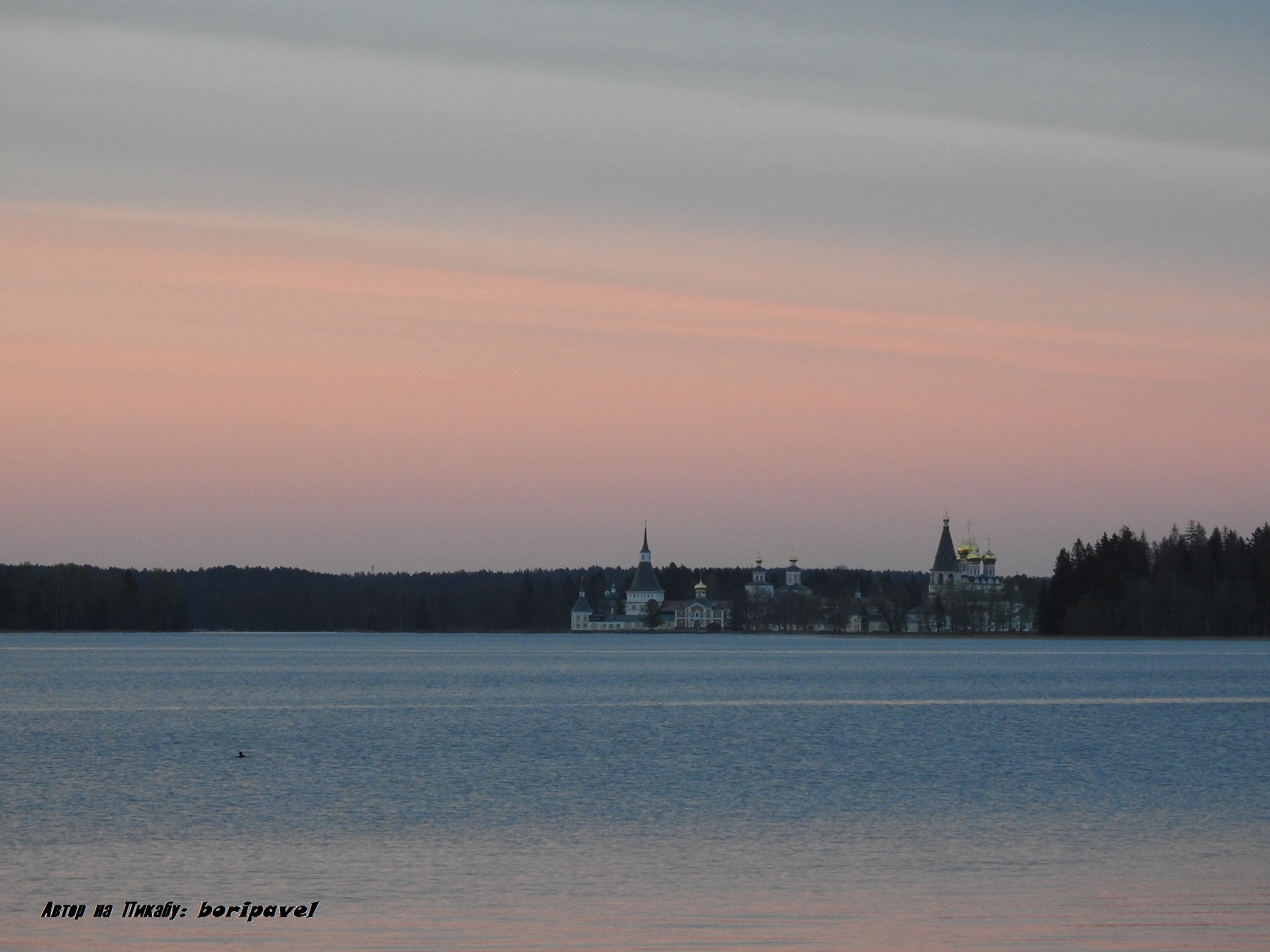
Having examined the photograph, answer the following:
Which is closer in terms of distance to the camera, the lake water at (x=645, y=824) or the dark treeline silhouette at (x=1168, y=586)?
the lake water at (x=645, y=824)

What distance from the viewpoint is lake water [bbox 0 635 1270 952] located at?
17.5m

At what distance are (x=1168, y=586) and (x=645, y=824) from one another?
136 meters

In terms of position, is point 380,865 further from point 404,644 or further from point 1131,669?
point 404,644

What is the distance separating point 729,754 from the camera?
132 ft

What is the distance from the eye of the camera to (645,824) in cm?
2634

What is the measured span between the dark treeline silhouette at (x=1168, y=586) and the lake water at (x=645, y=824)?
303 feet

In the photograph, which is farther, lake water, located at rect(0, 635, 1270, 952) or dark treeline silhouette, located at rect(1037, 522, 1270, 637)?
dark treeline silhouette, located at rect(1037, 522, 1270, 637)

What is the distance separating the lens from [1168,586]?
502 feet

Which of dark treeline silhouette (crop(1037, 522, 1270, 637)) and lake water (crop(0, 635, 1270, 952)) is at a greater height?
dark treeline silhouette (crop(1037, 522, 1270, 637))

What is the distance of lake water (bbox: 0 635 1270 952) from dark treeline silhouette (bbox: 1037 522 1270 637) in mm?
92393

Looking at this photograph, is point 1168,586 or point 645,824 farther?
point 1168,586

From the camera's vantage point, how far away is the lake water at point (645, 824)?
57.3 feet

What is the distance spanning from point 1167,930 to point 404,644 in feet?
600

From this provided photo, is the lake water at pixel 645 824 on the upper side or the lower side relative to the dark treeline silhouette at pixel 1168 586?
lower
